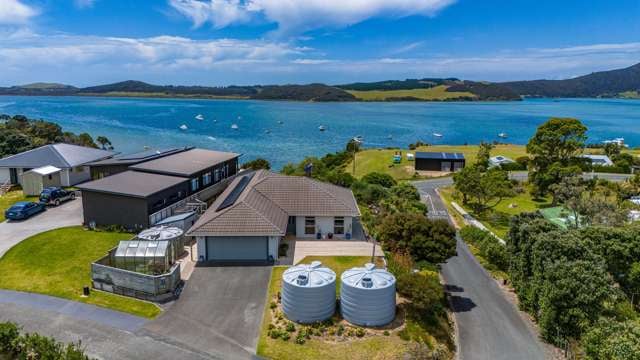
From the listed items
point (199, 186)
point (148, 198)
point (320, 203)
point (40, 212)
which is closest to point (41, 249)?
point (148, 198)

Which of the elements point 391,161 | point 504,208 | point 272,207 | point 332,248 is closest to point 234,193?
point 272,207

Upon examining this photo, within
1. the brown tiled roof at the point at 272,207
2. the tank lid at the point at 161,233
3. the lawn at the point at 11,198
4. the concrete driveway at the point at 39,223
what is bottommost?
the concrete driveway at the point at 39,223

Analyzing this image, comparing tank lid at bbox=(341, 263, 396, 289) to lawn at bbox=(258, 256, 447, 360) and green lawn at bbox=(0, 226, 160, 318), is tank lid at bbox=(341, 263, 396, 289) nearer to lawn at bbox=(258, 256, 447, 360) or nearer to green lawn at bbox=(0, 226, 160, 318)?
lawn at bbox=(258, 256, 447, 360)

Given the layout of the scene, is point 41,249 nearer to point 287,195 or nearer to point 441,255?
point 287,195

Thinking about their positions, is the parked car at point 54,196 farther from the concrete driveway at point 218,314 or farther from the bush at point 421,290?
the bush at point 421,290

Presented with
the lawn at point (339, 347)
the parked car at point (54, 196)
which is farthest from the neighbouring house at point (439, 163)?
the lawn at point (339, 347)
